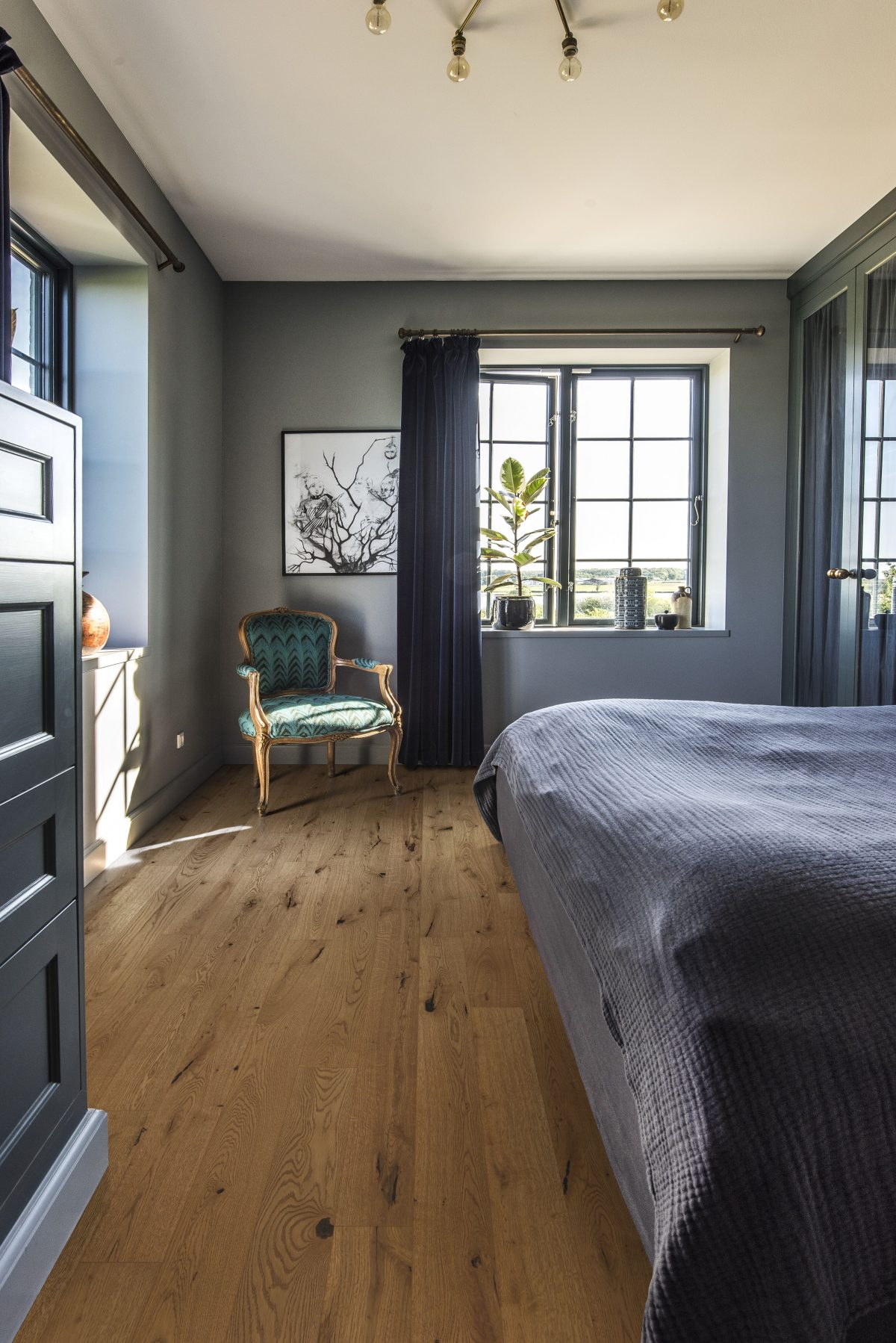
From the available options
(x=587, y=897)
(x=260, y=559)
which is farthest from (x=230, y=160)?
(x=587, y=897)

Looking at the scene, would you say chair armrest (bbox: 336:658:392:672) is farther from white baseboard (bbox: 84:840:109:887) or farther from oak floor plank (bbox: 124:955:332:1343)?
oak floor plank (bbox: 124:955:332:1343)

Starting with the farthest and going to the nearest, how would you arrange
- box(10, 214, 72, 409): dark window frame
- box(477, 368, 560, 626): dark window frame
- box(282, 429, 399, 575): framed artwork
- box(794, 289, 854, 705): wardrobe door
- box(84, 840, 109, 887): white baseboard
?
box(477, 368, 560, 626): dark window frame → box(282, 429, 399, 575): framed artwork → box(794, 289, 854, 705): wardrobe door → box(10, 214, 72, 409): dark window frame → box(84, 840, 109, 887): white baseboard

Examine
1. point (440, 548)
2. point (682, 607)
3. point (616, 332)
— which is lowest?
point (682, 607)

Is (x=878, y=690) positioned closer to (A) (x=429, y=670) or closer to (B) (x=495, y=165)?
(A) (x=429, y=670)

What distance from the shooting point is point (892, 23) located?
7.62 feet

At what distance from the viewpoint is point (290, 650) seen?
4.05 meters

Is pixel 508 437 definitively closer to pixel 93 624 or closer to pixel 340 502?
pixel 340 502

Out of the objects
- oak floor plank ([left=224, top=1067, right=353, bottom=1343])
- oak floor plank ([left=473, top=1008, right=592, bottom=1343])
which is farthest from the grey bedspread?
oak floor plank ([left=224, top=1067, right=353, bottom=1343])

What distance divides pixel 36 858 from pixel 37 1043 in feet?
0.90

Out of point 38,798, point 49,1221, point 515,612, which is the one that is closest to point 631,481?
point 515,612

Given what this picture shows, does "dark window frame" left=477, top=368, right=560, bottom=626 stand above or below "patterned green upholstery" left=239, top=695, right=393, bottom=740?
above

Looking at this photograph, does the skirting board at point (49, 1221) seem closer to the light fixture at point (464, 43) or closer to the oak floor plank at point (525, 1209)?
the oak floor plank at point (525, 1209)

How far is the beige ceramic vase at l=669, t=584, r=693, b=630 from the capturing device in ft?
14.7

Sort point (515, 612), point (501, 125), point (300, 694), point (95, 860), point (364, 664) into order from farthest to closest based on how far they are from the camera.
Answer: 1. point (515, 612)
2. point (300, 694)
3. point (364, 664)
4. point (501, 125)
5. point (95, 860)
